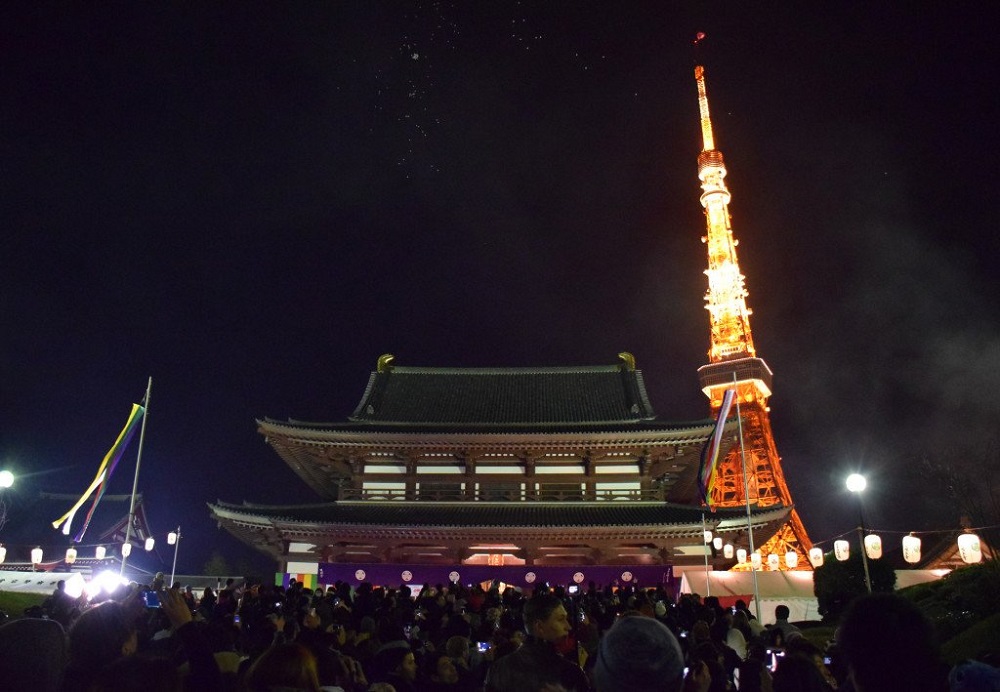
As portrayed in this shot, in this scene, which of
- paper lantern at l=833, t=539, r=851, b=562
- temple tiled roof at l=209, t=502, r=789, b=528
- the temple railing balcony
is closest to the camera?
paper lantern at l=833, t=539, r=851, b=562

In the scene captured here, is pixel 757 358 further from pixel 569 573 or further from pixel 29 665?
pixel 29 665

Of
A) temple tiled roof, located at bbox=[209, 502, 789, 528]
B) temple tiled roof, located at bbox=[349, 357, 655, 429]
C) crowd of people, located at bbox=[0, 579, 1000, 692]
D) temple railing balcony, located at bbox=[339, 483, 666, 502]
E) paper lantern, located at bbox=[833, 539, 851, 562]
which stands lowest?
crowd of people, located at bbox=[0, 579, 1000, 692]

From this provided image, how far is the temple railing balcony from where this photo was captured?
78.2 ft

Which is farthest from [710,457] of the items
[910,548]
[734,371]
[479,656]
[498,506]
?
[734,371]

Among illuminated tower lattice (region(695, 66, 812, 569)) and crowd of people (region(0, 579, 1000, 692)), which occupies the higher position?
illuminated tower lattice (region(695, 66, 812, 569))

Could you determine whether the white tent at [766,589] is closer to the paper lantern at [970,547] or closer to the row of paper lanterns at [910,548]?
Result: the row of paper lanterns at [910,548]

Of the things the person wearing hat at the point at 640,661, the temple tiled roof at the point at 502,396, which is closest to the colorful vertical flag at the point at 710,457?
the temple tiled roof at the point at 502,396

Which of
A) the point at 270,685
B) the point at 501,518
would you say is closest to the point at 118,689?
the point at 270,685

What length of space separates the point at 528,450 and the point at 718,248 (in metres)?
38.6

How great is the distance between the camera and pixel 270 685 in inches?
121

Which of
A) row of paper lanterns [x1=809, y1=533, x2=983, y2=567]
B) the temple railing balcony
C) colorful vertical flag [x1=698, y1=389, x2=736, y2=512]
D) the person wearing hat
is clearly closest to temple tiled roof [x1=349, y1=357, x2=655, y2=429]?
the temple railing balcony

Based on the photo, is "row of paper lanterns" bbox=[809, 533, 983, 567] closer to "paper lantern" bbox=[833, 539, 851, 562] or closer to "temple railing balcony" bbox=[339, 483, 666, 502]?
"paper lantern" bbox=[833, 539, 851, 562]

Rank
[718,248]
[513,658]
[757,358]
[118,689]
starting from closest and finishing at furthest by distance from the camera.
Result: [118,689] → [513,658] → [757,358] → [718,248]

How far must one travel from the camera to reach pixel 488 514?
23.1 metres
